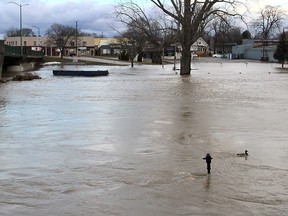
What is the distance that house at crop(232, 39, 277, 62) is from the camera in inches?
4848

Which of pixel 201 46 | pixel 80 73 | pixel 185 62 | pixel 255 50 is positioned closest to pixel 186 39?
pixel 185 62

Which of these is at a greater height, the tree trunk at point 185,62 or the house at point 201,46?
the house at point 201,46

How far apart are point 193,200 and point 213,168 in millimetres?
1925

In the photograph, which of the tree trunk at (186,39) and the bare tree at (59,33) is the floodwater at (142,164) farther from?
the bare tree at (59,33)

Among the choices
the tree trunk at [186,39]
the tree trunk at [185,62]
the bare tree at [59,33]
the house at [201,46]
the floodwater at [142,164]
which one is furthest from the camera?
the house at [201,46]

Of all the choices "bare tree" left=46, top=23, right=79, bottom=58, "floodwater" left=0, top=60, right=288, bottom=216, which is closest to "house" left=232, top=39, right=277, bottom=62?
"bare tree" left=46, top=23, right=79, bottom=58

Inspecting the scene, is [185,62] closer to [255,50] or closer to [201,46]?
[255,50]

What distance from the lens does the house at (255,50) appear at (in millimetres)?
123144

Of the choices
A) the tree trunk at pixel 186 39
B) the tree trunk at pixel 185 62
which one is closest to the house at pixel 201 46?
the tree trunk at pixel 185 62

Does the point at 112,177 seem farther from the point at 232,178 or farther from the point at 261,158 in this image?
the point at 261,158

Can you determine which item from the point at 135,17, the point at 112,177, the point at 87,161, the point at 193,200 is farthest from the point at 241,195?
the point at 135,17

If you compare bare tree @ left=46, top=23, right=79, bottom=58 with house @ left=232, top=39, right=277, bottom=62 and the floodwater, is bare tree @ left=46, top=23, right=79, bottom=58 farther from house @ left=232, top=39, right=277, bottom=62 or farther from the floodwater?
the floodwater

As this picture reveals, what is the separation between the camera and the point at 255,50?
13788 cm

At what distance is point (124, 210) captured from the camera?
6355 millimetres
